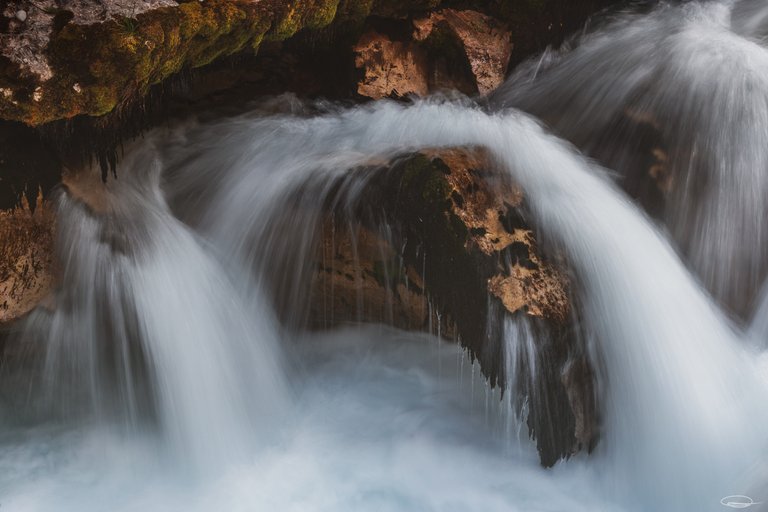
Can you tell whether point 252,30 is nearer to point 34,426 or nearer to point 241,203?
point 241,203

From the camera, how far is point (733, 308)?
14.7 ft

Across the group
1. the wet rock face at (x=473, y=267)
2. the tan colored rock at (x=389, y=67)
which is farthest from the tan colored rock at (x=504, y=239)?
the tan colored rock at (x=389, y=67)

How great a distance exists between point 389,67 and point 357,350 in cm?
219

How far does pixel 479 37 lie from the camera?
5.78m

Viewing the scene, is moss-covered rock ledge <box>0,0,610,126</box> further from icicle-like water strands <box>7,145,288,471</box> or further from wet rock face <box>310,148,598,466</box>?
wet rock face <box>310,148,598,466</box>

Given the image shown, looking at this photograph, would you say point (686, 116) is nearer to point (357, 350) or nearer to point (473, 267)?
point (473, 267)

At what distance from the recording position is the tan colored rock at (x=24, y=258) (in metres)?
4.02

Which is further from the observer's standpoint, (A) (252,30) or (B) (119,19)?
(A) (252,30)

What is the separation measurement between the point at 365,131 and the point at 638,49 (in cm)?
233

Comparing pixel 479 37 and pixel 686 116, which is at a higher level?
pixel 479 37

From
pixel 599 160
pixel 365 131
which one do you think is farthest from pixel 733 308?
pixel 365 131

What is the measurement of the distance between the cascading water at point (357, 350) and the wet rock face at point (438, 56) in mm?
517

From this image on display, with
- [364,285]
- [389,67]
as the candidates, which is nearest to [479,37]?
[389,67]

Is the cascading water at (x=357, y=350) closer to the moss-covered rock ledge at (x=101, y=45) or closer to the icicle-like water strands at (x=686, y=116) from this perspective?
the icicle-like water strands at (x=686, y=116)
